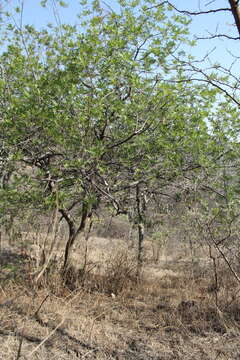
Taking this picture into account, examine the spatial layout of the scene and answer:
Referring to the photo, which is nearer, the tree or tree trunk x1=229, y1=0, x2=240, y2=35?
tree trunk x1=229, y1=0, x2=240, y2=35

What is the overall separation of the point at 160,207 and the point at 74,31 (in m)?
3.54

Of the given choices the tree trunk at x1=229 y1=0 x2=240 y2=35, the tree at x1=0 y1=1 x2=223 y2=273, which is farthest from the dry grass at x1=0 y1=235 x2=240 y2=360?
the tree trunk at x1=229 y1=0 x2=240 y2=35

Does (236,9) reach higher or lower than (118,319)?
higher

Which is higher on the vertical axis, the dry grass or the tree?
the tree

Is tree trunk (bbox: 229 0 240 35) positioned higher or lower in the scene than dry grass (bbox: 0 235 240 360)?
higher

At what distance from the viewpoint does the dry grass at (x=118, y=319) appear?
3807mm

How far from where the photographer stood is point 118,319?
15.6ft

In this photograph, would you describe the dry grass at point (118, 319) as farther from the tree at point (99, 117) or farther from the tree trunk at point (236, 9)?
the tree trunk at point (236, 9)

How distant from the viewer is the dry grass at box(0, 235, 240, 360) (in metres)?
3.81

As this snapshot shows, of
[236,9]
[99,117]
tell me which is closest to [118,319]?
[99,117]

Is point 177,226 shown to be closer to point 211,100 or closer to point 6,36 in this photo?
point 211,100

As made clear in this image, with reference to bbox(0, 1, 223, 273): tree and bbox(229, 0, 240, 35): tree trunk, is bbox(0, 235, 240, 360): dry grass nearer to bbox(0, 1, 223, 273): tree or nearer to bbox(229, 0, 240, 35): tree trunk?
bbox(0, 1, 223, 273): tree

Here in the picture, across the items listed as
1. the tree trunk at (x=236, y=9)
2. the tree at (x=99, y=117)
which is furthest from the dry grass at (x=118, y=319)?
the tree trunk at (x=236, y=9)

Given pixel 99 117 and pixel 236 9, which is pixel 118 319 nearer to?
pixel 99 117
